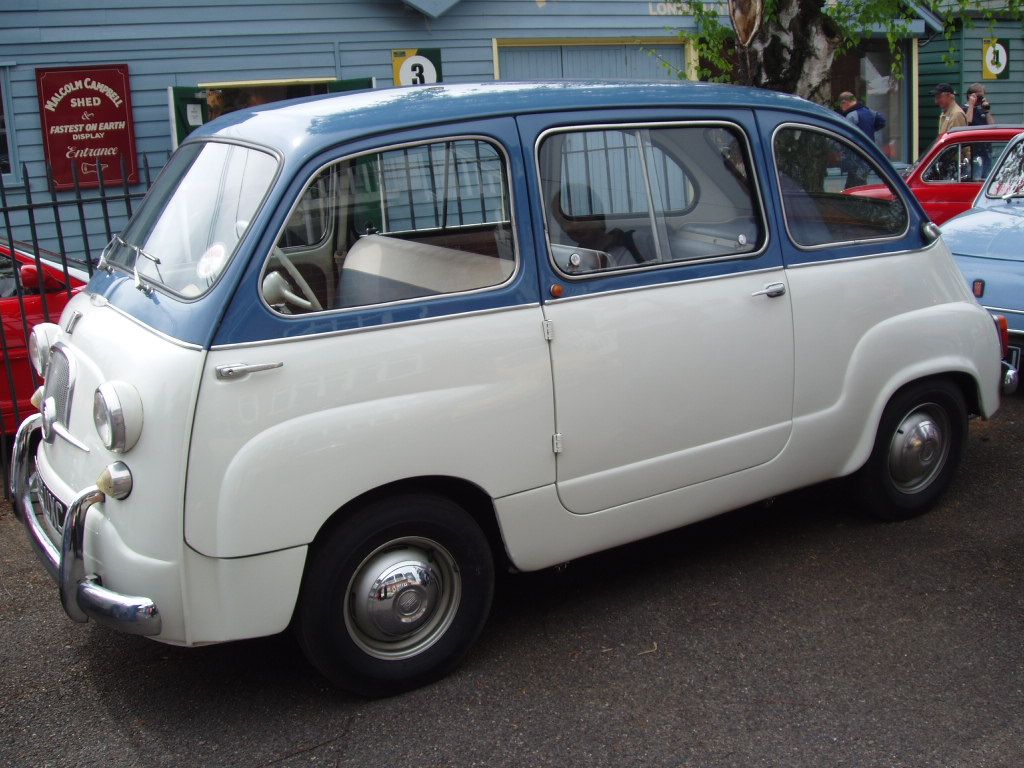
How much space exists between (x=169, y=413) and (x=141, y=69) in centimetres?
974

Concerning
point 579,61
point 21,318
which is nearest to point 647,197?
point 21,318

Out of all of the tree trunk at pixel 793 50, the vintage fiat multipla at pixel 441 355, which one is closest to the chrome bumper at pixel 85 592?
the vintage fiat multipla at pixel 441 355

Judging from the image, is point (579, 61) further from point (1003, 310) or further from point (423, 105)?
point (423, 105)

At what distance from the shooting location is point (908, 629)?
3996 millimetres

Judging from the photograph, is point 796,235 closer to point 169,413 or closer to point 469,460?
point 469,460

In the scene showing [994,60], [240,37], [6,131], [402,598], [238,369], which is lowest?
[402,598]

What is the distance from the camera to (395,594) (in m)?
3.54

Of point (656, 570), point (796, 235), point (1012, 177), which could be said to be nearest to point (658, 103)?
point (796, 235)

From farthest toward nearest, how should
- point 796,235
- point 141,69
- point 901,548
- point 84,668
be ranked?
point 141,69 → point 901,548 → point 796,235 → point 84,668

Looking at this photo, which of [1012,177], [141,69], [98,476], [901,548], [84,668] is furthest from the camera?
[141,69]

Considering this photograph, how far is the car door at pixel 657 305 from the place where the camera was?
3801 millimetres

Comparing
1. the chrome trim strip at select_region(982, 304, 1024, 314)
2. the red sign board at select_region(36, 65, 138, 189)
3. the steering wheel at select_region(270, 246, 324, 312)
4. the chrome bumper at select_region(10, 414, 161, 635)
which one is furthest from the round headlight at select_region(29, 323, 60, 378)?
the red sign board at select_region(36, 65, 138, 189)

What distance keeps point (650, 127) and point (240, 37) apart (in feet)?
30.5

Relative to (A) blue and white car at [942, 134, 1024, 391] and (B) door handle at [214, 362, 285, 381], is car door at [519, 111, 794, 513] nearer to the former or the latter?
(B) door handle at [214, 362, 285, 381]
